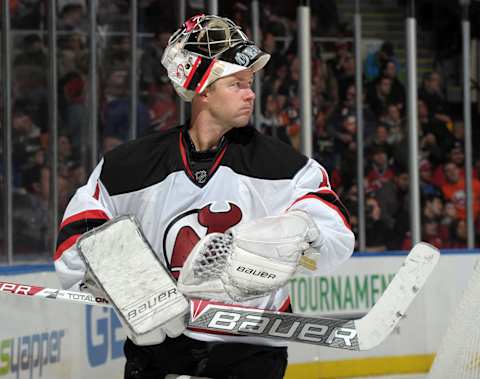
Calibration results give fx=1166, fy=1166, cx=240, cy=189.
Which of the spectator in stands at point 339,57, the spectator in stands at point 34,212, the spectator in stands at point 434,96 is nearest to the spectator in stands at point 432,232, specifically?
the spectator in stands at point 434,96

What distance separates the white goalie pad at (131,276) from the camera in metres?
2.33

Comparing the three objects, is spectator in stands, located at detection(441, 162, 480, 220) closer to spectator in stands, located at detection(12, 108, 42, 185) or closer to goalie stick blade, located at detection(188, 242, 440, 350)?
spectator in stands, located at detection(12, 108, 42, 185)

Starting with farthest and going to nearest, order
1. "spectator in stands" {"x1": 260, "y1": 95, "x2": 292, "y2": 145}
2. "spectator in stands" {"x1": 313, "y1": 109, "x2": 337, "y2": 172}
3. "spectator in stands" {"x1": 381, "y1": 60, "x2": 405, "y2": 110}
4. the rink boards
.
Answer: "spectator in stands" {"x1": 381, "y1": 60, "x2": 405, "y2": 110}
"spectator in stands" {"x1": 313, "y1": 109, "x2": 337, "y2": 172}
"spectator in stands" {"x1": 260, "y1": 95, "x2": 292, "y2": 145}
the rink boards

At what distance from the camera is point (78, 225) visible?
8.89 feet

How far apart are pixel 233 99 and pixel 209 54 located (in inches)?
4.8

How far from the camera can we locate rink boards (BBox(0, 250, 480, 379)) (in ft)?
13.8

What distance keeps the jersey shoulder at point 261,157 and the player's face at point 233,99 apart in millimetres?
47

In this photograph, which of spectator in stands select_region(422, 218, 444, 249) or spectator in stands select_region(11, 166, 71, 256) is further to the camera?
spectator in stands select_region(422, 218, 444, 249)

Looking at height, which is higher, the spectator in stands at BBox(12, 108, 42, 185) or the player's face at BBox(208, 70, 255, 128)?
the player's face at BBox(208, 70, 255, 128)

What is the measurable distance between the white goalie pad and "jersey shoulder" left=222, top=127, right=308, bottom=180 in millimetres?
412

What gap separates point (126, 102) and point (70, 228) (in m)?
2.93

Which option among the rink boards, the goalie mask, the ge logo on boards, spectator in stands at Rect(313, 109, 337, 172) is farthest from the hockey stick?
spectator in stands at Rect(313, 109, 337, 172)

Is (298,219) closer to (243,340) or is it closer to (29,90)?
(243,340)

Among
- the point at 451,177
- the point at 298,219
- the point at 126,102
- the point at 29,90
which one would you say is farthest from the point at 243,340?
the point at 451,177
